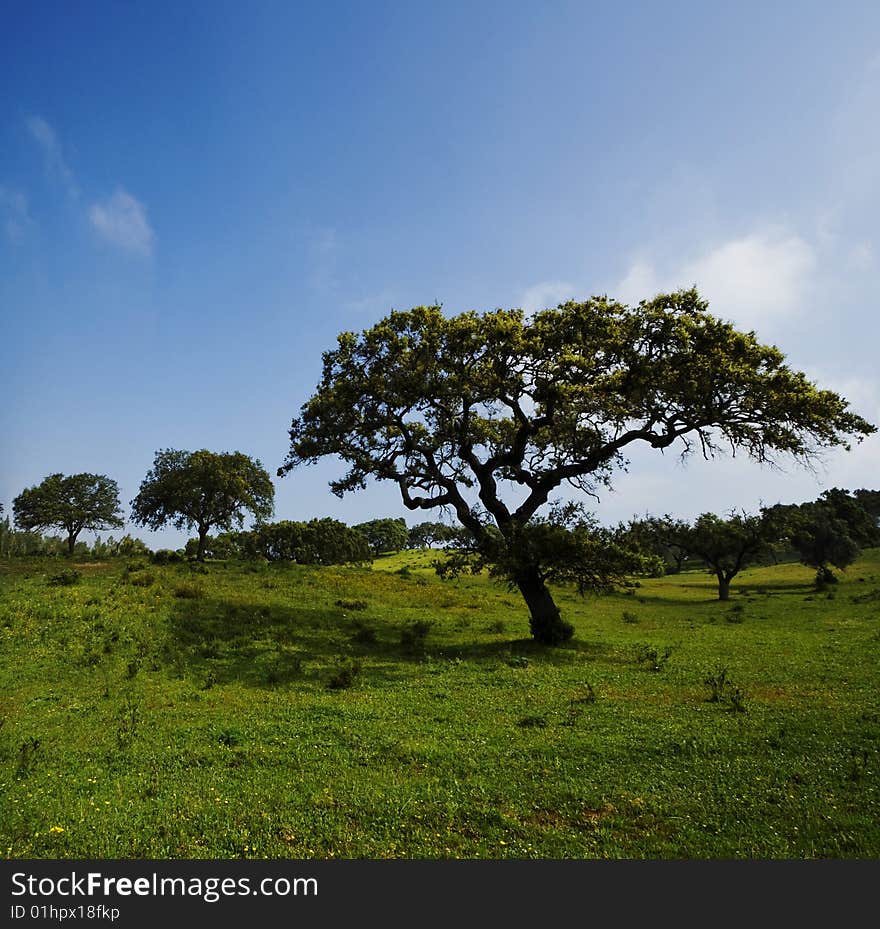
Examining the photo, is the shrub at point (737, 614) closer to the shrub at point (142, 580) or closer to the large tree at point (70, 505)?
the shrub at point (142, 580)

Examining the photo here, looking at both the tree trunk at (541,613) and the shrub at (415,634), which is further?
the tree trunk at (541,613)

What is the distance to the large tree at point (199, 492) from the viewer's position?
69750 mm

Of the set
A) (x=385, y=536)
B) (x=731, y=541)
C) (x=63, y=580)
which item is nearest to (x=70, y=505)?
(x=63, y=580)

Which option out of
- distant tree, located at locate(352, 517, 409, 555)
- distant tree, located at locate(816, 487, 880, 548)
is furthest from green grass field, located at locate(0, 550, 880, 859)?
distant tree, located at locate(352, 517, 409, 555)

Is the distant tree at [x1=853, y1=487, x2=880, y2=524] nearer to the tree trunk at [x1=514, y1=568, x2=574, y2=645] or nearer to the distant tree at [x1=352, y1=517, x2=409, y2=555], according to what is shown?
the distant tree at [x1=352, y1=517, x2=409, y2=555]

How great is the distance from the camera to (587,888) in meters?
7.82

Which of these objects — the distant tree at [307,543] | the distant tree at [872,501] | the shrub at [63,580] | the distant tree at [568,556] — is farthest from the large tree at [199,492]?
the distant tree at [872,501]

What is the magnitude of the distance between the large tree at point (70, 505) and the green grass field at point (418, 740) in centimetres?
5735

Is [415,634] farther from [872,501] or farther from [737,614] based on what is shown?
[872,501]

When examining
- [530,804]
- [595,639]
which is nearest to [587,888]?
[530,804]

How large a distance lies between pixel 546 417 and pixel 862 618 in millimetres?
26682

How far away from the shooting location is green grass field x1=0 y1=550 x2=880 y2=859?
29.5ft

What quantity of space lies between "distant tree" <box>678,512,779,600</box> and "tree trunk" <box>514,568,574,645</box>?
40493 mm

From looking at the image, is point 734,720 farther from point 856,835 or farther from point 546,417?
point 546,417
